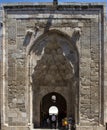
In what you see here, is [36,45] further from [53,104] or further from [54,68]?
[53,104]

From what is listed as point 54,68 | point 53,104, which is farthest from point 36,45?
point 53,104

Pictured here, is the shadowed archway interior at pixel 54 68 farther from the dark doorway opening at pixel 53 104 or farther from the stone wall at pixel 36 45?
the dark doorway opening at pixel 53 104

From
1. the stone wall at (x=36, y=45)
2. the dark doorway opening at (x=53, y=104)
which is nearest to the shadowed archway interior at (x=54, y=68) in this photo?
the stone wall at (x=36, y=45)

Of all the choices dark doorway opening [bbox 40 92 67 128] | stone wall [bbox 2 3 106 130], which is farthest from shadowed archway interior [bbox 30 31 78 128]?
dark doorway opening [bbox 40 92 67 128]

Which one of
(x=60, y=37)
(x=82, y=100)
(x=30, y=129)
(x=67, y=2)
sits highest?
(x=67, y=2)

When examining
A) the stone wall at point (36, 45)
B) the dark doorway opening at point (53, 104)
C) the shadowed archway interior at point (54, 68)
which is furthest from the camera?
the dark doorway opening at point (53, 104)

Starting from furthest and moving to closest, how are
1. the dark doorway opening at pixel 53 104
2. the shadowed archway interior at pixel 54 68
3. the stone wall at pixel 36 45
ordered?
the dark doorway opening at pixel 53 104
the shadowed archway interior at pixel 54 68
the stone wall at pixel 36 45

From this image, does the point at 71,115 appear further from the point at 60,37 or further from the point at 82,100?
the point at 60,37

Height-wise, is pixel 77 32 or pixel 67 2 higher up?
pixel 67 2

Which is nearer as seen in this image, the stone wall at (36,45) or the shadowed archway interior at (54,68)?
the stone wall at (36,45)

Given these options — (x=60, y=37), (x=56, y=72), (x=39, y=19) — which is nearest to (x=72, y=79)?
(x=56, y=72)

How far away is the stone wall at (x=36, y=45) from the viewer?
17438 millimetres

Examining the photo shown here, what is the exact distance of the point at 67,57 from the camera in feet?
58.1

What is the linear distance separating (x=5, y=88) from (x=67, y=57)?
9.88 feet
